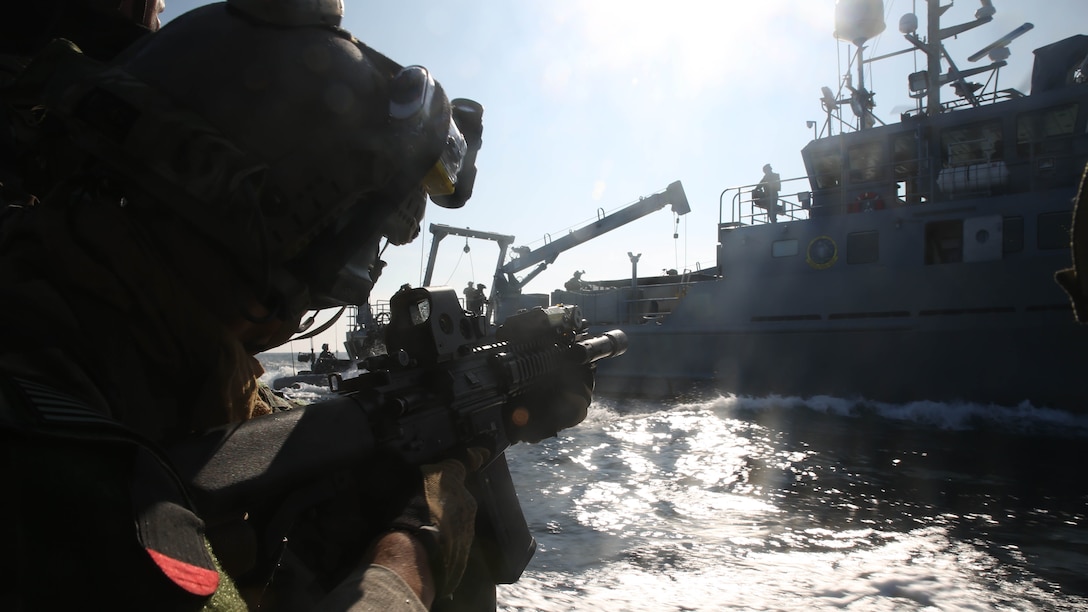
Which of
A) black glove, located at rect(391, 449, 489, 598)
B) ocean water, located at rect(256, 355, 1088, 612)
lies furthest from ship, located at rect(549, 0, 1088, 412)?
black glove, located at rect(391, 449, 489, 598)

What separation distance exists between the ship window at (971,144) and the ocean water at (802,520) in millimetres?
5398

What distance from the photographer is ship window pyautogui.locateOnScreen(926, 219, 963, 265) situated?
10711mm

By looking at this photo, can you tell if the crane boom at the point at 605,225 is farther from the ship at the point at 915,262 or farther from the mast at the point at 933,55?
the mast at the point at 933,55

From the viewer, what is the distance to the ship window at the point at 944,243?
10.7m

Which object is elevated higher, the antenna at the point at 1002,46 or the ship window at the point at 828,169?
the antenna at the point at 1002,46

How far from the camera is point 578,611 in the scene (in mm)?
2568

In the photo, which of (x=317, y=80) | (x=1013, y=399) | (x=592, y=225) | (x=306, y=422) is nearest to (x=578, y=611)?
(x=306, y=422)

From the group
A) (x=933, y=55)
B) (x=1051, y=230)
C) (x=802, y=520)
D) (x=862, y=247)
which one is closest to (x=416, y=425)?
(x=802, y=520)

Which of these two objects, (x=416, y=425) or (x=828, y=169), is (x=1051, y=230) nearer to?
(x=828, y=169)

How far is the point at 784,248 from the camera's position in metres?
12.0

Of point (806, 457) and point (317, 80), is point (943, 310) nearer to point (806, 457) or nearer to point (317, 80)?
point (806, 457)

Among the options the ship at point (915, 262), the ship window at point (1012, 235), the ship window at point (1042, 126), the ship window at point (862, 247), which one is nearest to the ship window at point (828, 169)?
the ship at point (915, 262)

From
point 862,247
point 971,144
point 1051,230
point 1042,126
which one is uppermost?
point 1042,126

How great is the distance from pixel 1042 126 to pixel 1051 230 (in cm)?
218
